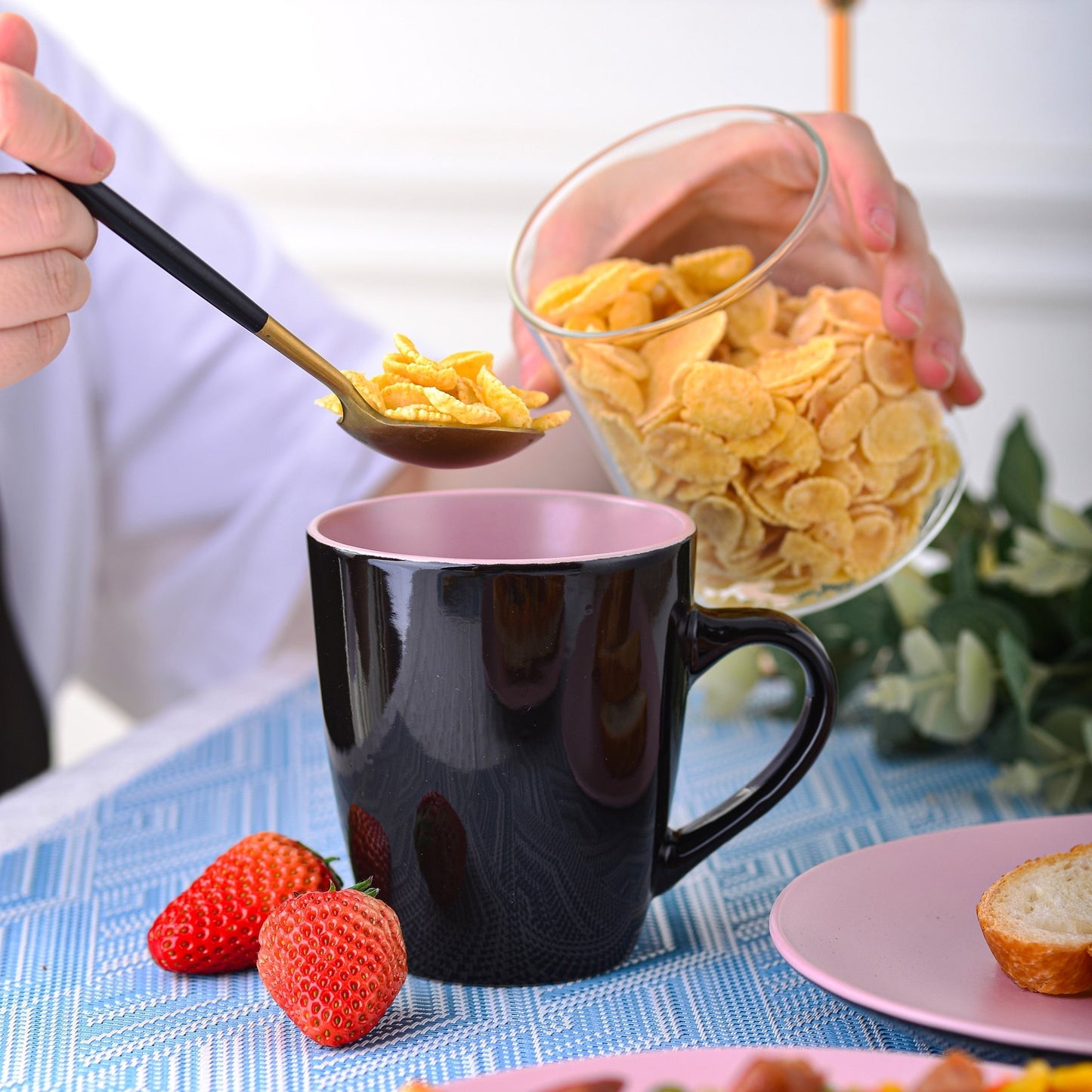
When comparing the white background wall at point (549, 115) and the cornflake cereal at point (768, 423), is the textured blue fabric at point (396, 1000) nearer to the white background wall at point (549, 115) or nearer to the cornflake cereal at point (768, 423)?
the cornflake cereal at point (768, 423)

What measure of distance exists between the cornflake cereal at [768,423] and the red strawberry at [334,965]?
199 millimetres

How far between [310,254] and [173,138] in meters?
0.24

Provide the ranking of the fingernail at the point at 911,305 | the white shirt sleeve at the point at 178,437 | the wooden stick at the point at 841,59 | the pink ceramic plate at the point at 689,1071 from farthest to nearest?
the wooden stick at the point at 841,59 → the white shirt sleeve at the point at 178,437 → the fingernail at the point at 911,305 → the pink ceramic plate at the point at 689,1071

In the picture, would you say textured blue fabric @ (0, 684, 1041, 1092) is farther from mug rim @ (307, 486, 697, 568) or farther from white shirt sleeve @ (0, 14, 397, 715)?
white shirt sleeve @ (0, 14, 397, 715)

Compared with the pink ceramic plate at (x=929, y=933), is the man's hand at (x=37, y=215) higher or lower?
higher

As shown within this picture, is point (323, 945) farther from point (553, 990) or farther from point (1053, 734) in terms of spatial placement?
point (1053, 734)

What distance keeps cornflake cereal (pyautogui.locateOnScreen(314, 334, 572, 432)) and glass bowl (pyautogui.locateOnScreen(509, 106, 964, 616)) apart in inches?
1.5

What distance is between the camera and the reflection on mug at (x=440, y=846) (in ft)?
1.11

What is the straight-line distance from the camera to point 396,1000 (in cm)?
35

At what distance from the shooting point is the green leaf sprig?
0.52 m

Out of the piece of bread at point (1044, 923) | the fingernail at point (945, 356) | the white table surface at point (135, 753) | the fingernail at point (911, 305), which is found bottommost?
the white table surface at point (135, 753)

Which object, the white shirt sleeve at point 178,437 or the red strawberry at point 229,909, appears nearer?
the red strawberry at point 229,909

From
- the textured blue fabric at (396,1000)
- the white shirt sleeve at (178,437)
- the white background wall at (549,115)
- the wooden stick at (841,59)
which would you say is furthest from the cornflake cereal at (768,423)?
the white background wall at (549,115)

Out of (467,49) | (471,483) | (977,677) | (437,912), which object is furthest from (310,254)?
(437,912)
